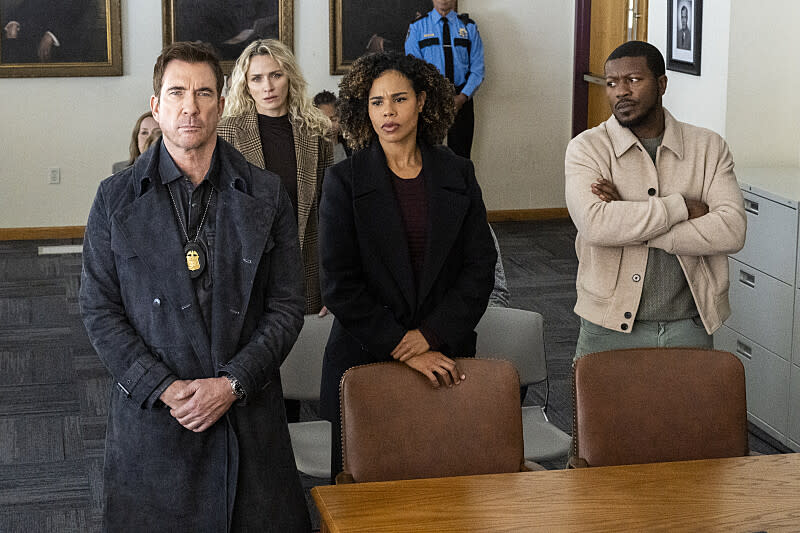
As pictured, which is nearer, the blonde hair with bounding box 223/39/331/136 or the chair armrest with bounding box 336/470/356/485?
the chair armrest with bounding box 336/470/356/485

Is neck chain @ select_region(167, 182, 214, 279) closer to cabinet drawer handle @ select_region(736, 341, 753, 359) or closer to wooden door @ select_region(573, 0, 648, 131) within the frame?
cabinet drawer handle @ select_region(736, 341, 753, 359)

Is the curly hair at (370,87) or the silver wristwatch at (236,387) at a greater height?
the curly hair at (370,87)

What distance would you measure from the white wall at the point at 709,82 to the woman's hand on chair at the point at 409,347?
2.88 meters

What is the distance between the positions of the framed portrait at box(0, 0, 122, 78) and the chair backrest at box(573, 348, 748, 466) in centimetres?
625

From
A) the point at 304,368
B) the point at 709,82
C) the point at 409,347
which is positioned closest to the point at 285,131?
the point at 304,368

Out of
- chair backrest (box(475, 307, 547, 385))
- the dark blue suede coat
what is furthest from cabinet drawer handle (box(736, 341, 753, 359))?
the dark blue suede coat

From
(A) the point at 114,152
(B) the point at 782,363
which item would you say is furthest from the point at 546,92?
(B) the point at 782,363

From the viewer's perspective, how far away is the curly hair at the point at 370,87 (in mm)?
3039

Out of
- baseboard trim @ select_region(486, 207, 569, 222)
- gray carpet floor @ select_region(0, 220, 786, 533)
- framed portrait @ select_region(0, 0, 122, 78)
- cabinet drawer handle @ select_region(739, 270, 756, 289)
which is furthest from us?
baseboard trim @ select_region(486, 207, 569, 222)

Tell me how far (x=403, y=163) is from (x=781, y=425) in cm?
225

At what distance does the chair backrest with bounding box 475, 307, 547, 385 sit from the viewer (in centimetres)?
359

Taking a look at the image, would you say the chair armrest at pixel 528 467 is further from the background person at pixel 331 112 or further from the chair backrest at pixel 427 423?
the background person at pixel 331 112

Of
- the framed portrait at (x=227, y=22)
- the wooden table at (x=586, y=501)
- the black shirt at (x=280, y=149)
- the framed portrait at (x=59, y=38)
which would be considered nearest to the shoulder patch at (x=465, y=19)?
the framed portrait at (x=227, y=22)

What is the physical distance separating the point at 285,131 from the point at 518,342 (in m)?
1.23
